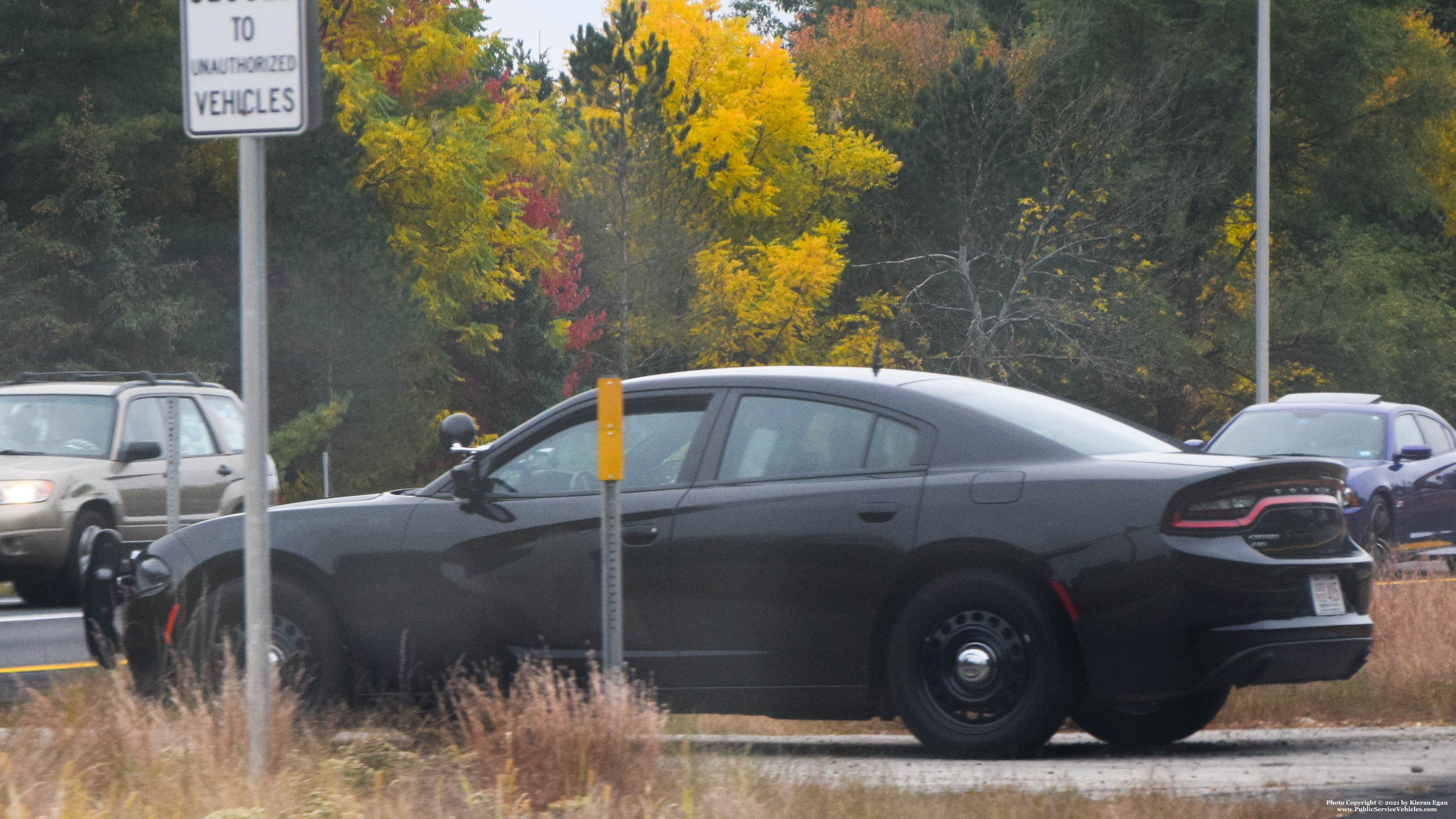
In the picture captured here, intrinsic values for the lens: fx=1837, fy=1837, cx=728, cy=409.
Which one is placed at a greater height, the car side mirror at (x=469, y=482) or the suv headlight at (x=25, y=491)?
the car side mirror at (x=469, y=482)

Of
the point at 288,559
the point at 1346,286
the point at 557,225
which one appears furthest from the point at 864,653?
the point at 557,225

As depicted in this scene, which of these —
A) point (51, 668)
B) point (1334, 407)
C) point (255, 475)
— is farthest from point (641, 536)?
point (1334, 407)

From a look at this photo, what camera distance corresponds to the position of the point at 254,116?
564 cm

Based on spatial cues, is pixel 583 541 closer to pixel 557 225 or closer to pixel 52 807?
pixel 52 807

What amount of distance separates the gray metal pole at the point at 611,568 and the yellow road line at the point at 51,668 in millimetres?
5343

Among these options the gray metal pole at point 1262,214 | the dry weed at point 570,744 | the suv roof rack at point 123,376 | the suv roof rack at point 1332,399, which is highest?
the gray metal pole at point 1262,214

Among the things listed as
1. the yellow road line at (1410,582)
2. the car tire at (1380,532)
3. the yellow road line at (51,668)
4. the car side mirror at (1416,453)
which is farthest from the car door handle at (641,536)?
the car side mirror at (1416,453)

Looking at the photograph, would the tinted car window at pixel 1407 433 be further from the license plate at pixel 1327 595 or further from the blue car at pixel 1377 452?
the license plate at pixel 1327 595

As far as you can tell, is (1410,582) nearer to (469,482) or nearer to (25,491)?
(469,482)

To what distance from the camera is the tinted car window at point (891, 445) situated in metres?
7.11

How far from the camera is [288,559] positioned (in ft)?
25.2

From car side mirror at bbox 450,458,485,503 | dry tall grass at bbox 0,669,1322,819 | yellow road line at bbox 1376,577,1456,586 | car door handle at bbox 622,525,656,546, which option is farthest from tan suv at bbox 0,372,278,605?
dry tall grass at bbox 0,669,1322,819

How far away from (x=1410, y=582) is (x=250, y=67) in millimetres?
8931

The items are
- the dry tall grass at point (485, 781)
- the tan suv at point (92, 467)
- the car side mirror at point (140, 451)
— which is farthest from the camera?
the car side mirror at point (140, 451)
